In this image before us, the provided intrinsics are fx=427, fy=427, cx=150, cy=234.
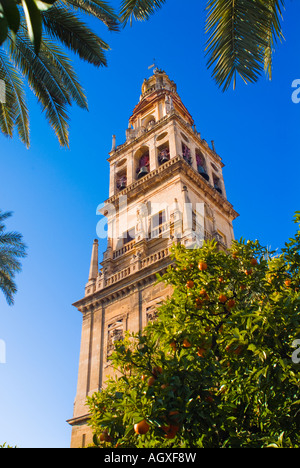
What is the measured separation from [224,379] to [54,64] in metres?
9.21

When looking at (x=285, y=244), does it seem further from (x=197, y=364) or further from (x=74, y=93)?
(x=74, y=93)

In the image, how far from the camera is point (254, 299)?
8406 millimetres

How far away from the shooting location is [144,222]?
27.6 metres

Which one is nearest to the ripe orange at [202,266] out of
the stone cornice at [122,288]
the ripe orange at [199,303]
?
the ripe orange at [199,303]

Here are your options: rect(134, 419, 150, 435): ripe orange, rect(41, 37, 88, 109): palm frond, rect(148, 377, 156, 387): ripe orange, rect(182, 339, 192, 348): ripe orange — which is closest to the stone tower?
rect(41, 37, 88, 109): palm frond

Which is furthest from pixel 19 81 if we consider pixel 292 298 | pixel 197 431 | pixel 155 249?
pixel 155 249

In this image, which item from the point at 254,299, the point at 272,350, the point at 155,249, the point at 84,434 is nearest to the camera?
the point at 272,350

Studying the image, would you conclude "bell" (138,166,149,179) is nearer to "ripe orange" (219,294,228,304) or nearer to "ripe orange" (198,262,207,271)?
"ripe orange" (198,262,207,271)

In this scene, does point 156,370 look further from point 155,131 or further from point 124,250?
point 155,131

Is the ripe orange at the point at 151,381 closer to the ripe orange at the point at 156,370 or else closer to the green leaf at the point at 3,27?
the ripe orange at the point at 156,370

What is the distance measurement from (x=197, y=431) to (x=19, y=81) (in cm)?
1026

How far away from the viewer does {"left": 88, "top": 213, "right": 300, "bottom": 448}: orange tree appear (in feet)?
20.6

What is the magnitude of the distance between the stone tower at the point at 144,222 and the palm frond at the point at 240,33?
41.1ft

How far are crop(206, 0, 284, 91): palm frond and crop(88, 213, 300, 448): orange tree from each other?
337cm
